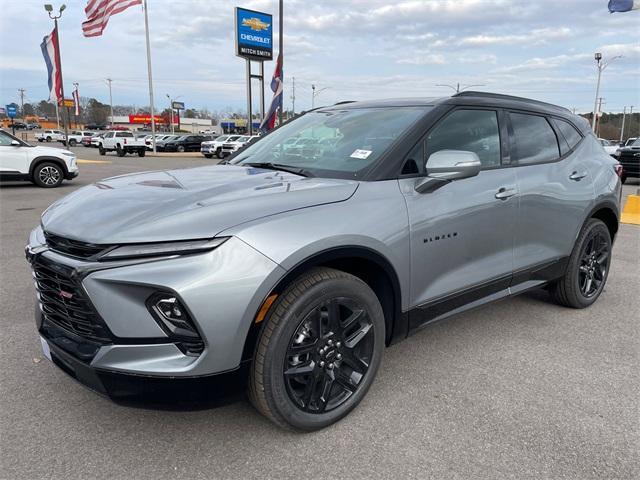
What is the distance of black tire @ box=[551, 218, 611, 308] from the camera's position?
416cm

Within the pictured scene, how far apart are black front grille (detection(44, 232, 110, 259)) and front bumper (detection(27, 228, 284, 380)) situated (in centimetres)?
5

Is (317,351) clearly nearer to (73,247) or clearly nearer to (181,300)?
(181,300)

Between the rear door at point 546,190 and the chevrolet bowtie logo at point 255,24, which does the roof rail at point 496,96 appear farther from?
the chevrolet bowtie logo at point 255,24

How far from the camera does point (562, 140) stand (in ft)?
13.4

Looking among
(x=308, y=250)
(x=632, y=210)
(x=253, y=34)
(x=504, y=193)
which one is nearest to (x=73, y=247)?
(x=308, y=250)

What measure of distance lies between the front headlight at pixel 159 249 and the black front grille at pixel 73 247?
0.06 metres

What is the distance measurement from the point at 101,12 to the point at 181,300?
2304 cm

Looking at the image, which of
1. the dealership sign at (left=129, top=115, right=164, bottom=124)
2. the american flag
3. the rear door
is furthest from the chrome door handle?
the dealership sign at (left=129, top=115, right=164, bottom=124)

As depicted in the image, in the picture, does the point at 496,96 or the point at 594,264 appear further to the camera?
the point at 594,264

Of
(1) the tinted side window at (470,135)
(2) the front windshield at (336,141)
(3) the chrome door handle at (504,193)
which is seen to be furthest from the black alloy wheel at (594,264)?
(2) the front windshield at (336,141)

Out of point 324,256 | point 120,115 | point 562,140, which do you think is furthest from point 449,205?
point 120,115

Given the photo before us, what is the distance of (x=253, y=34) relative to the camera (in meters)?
32.6

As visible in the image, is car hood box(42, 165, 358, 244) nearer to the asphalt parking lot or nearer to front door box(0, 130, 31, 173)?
the asphalt parking lot

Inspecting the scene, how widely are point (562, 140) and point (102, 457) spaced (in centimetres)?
397
